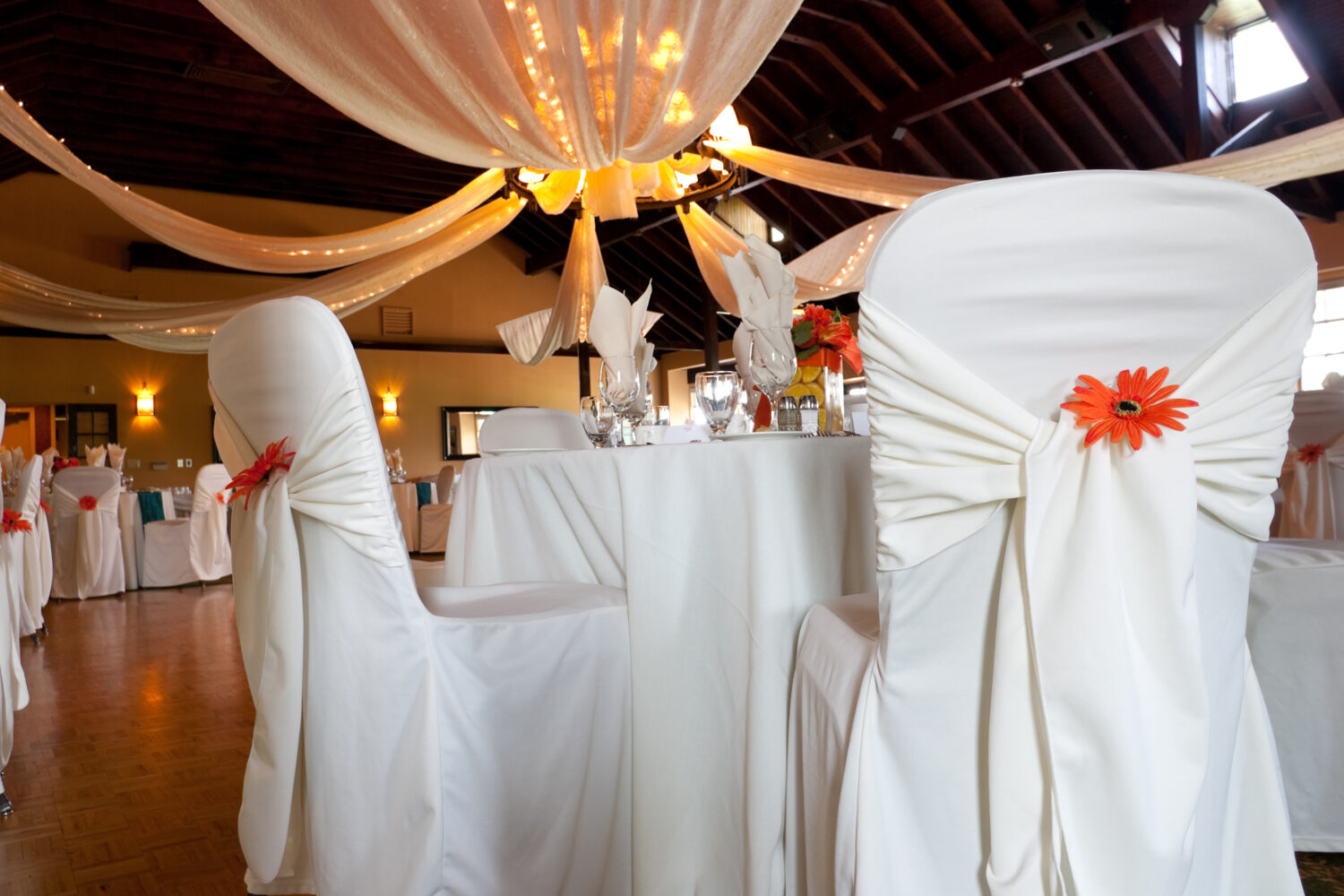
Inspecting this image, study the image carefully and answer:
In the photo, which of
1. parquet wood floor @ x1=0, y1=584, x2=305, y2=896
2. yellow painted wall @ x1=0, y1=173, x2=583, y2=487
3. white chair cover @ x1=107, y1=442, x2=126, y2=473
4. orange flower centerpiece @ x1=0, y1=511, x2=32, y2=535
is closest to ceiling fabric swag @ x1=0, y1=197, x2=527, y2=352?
orange flower centerpiece @ x1=0, y1=511, x2=32, y2=535

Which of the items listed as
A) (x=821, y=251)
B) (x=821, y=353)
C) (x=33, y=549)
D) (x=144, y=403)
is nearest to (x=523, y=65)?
(x=821, y=353)

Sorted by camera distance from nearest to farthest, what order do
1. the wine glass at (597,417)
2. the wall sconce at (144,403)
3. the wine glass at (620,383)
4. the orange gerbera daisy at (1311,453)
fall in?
the wine glass at (620,383), the wine glass at (597,417), the orange gerbera daisy at (1311,453), the wall sconce at (144,403)

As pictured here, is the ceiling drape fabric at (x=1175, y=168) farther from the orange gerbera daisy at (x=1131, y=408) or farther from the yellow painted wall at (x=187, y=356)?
the yellow painted wall at (x=187, y=356)

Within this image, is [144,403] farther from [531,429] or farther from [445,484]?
[531,429]

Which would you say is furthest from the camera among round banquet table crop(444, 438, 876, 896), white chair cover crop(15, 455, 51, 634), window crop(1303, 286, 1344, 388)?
window crop(1303, 286, 1344, 388)

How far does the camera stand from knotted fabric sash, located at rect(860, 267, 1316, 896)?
0.93 meters

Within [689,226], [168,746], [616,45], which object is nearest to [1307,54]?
[689,226]

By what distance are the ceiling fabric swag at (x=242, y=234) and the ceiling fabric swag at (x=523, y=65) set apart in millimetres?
1084

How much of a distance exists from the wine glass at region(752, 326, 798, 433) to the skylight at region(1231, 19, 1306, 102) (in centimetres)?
773

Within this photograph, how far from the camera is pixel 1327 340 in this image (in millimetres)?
8602

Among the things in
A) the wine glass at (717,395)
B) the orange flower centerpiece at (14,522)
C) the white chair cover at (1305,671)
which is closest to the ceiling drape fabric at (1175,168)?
the wine glass at (717,395)

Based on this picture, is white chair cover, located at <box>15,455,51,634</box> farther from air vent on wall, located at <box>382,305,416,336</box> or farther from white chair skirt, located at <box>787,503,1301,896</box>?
air vent on wall, located at <box>382,305,416,336</box>

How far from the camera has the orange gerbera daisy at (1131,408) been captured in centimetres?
95

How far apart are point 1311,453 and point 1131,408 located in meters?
3.55
